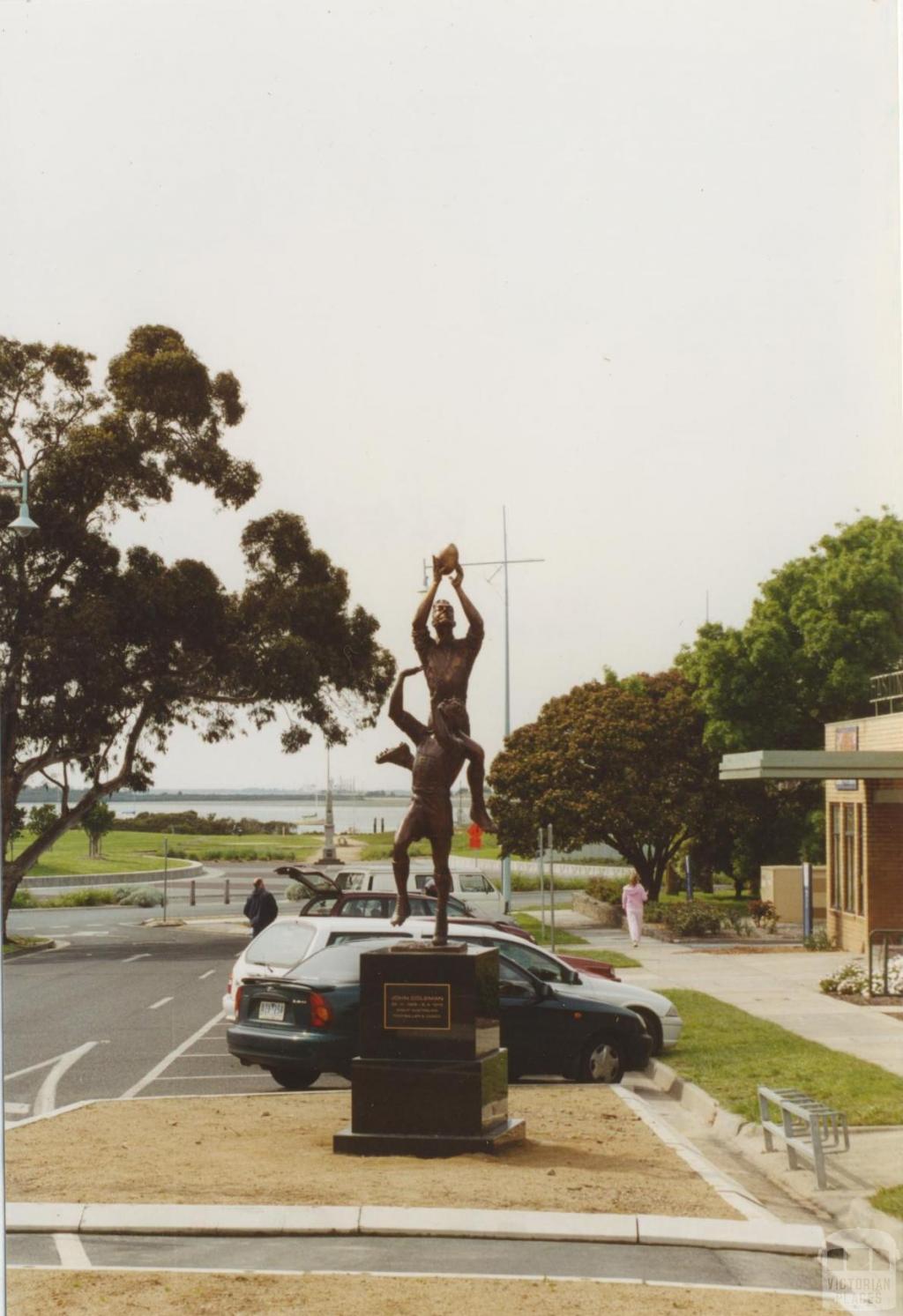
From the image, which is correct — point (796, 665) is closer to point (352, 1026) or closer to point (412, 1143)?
point (352, 1026)

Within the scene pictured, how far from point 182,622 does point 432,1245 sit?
1798 cm

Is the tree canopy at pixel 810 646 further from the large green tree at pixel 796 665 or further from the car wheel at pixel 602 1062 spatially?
the car wheel at pixel 602 1062

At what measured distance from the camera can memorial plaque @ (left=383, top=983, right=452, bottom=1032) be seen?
35.0 feet

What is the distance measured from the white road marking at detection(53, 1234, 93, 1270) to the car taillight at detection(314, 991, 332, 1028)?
4868mm

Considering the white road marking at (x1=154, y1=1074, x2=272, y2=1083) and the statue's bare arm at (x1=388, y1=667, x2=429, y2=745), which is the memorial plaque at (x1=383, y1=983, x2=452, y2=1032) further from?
the white road marking at (x1=154, y1=1074, x2=272, y2=1083)

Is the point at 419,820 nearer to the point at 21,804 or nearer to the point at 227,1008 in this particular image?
the point at 227,1008

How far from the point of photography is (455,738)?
11367 millimetres

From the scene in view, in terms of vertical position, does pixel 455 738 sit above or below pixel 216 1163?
above

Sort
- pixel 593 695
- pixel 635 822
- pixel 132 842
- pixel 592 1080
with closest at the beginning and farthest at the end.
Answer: pixel 592 1080 < pixel 635 822 < pixel 593 695 < pixel 132 842

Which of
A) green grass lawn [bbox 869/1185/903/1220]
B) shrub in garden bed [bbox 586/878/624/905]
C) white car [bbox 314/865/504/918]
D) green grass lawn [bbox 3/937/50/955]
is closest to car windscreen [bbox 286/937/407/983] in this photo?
green grass lawn [bbox 869/1185/903/1220]

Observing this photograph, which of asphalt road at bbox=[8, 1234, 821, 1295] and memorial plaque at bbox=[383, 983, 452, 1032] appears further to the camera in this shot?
memorial plaque at bbox=[383, 983, 452, 1032]

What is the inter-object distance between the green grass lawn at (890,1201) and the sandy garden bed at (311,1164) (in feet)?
3.09

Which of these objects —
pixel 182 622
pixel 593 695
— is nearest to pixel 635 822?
pixel 593 695

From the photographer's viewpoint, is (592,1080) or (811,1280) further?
(592,1080)
